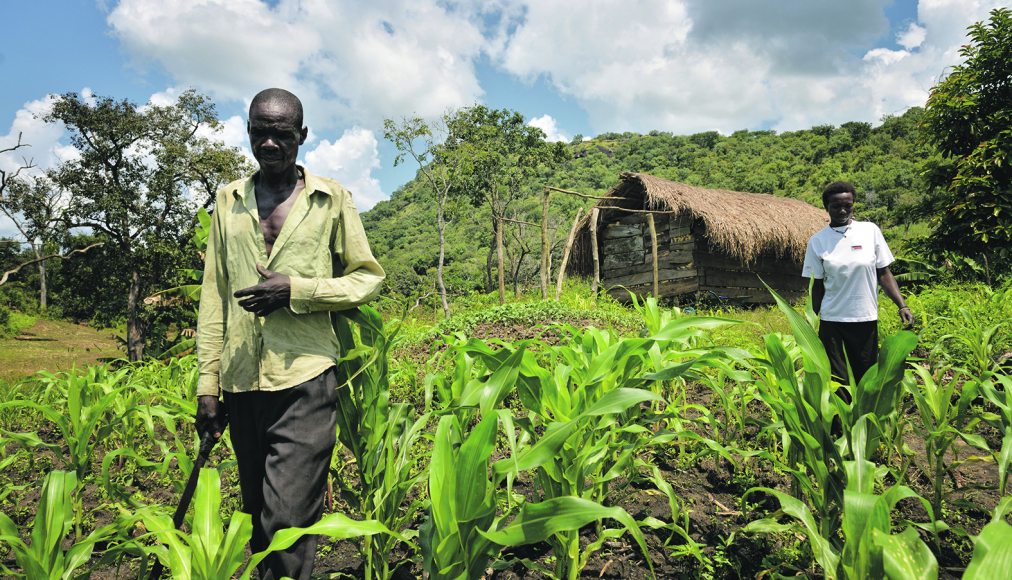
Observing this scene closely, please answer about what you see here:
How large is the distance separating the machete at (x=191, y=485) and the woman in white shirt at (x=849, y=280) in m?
3.39

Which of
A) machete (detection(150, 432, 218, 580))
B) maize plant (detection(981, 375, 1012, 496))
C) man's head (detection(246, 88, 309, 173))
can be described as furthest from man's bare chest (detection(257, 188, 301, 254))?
maize plant (detection(981, 375, 1012, 496))

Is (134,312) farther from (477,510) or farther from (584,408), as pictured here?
(477,510)

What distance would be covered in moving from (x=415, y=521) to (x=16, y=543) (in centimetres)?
159

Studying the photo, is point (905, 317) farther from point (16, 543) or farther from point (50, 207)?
point (50, 207)

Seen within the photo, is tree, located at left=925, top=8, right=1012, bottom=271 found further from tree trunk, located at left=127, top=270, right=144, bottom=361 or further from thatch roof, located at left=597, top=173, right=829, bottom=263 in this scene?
tree trunk, located at left=127, top=270, right=144, bottom=361

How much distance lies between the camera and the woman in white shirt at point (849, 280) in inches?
128

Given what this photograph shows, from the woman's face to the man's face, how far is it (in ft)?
10.7

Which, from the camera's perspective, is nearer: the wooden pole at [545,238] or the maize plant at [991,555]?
the maize plant at [991,555]

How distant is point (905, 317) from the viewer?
3324mm

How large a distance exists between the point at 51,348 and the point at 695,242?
91.4 feet

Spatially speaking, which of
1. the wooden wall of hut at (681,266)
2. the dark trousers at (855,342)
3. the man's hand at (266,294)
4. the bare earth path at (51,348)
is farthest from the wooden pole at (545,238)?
the bare earth path at (51,348)

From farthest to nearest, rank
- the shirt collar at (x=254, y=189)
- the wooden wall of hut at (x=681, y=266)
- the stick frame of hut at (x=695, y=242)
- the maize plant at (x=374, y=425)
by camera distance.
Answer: the wooden wall of hut at (x=681, y=266) < the stick frame of hut at (x=695, y=242) < the maize plant at (x=374, y=425) < the shirt collar at (x=254, y=189)

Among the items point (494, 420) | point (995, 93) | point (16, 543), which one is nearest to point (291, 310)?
point (494, 420)

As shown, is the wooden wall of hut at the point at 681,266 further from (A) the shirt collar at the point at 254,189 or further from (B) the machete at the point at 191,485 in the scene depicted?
(B) the machete at the point at 191,485
